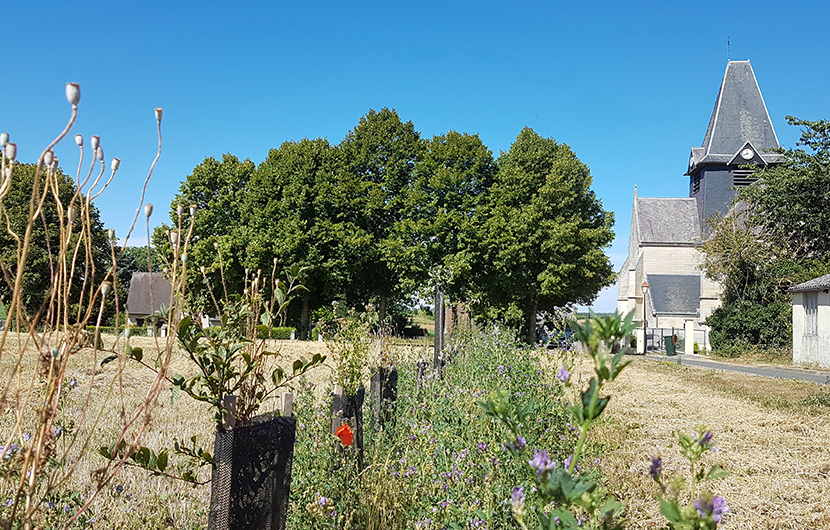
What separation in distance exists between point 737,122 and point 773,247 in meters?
21.4

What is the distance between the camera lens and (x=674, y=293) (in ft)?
140

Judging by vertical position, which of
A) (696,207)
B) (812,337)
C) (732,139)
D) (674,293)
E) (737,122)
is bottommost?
(812,337)

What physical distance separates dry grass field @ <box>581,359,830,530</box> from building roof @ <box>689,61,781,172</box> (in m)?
34.7

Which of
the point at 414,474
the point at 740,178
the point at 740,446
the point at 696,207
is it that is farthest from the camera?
the point at 696,207

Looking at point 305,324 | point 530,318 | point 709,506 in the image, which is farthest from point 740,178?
point 709,506

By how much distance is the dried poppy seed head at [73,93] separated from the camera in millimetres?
1163

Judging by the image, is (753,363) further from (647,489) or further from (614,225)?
(647,489)

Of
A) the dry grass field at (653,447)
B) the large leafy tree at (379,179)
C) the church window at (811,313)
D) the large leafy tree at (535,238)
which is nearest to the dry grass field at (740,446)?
the dry grass field at (653,447)

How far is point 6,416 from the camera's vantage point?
6.11 meters

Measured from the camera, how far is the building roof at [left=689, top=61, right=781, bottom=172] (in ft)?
140

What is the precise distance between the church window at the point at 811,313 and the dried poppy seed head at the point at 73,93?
2389 cm

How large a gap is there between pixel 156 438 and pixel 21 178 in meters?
33.0

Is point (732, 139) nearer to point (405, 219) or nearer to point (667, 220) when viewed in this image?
point (667, 220)

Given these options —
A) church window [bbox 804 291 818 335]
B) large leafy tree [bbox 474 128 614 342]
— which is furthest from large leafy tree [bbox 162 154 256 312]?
church window [bbox 804 291 818 335]
